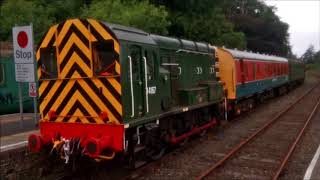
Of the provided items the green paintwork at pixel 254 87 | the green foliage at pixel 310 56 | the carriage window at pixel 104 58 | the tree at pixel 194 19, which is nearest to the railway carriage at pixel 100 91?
the carriage window at pixel 104 58

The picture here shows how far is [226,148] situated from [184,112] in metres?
1.67

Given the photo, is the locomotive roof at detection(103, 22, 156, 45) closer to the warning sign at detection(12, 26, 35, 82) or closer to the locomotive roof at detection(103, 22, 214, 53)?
the locomotive roof at detection(103, 22, 214, 53)

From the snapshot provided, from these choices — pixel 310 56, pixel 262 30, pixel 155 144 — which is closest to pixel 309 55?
pixel 310 56

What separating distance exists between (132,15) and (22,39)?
12395 millimetres

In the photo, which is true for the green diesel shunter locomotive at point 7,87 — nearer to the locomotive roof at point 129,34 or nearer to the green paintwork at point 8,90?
the green paintwork at point 8,90

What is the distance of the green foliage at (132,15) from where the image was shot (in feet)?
72.5

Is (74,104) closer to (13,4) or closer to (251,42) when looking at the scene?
(13,4)

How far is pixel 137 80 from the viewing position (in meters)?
9.03

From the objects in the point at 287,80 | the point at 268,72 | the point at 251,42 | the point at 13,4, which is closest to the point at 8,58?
the point at 13,4

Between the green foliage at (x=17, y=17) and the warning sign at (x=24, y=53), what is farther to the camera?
the green foliage at (x=17, y=17)

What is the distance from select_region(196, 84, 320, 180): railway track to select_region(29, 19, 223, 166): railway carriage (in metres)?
1.79

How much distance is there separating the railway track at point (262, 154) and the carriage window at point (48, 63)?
A: 3.86m

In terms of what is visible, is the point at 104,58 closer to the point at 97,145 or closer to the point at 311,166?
the point at 97,145

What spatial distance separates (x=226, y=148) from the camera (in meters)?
12.4
